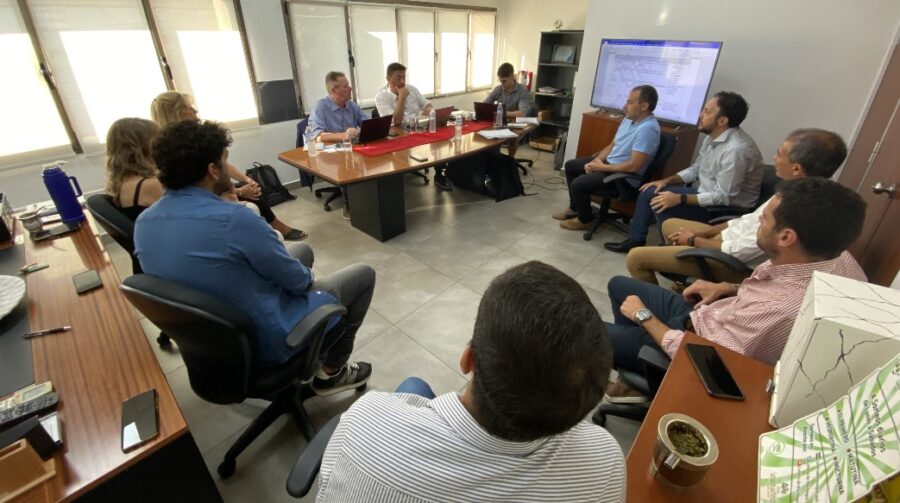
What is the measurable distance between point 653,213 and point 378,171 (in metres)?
2.12

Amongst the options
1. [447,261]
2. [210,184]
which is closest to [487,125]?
[447,261]

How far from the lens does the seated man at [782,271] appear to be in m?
1.16

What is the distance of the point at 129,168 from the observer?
1786 mm

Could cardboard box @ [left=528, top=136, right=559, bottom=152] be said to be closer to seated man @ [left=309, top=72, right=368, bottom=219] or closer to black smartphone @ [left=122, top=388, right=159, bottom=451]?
seated man @ [left=309, top=72, right=368, bottom=219]

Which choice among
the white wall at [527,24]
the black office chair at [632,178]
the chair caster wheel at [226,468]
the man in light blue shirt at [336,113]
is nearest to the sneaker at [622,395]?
the chair caster wheel at [226,468]

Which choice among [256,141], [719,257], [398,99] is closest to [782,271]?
[719,257]

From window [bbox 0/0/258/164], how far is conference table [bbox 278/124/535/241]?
1292 mm

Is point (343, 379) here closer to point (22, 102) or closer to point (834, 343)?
point (834, 343)

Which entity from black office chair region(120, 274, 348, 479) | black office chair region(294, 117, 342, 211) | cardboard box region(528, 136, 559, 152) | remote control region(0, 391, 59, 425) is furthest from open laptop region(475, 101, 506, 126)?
remote control region(0, 391, 59, 425)

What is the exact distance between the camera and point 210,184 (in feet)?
4.43

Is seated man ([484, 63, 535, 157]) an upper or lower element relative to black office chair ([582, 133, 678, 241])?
upper

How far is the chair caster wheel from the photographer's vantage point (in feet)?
4.93

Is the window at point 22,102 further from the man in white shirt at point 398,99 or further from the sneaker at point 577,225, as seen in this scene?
the sneaker at point 577,225

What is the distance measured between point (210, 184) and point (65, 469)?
0.89 m
